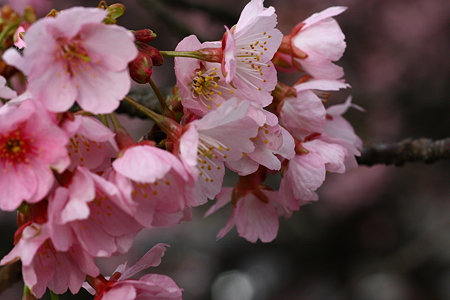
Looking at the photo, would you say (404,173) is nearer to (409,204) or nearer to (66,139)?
(409,204)

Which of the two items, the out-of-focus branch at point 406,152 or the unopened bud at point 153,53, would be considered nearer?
the unopened bud at point 153,53

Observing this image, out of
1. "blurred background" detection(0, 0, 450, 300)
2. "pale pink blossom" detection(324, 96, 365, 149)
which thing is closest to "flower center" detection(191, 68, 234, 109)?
"pale pink blossom" detection(324, 96, 365, 149)

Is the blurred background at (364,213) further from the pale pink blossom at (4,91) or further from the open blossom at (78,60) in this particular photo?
the open blossom at (78,60)

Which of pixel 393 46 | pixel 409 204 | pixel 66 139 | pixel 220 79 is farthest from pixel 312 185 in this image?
pixel 393 46

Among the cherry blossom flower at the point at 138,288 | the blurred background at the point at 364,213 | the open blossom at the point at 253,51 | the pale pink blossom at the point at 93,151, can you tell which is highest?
the open blossom at the point at 253,51

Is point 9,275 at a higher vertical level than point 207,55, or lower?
lower

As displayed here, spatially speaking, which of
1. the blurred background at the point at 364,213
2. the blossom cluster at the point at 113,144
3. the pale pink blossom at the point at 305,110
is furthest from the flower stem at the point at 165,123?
the blurred background at the point at 364,213

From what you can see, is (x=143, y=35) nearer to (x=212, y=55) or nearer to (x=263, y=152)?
(x=212, y=55)

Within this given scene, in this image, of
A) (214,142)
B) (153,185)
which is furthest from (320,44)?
(153,185)
